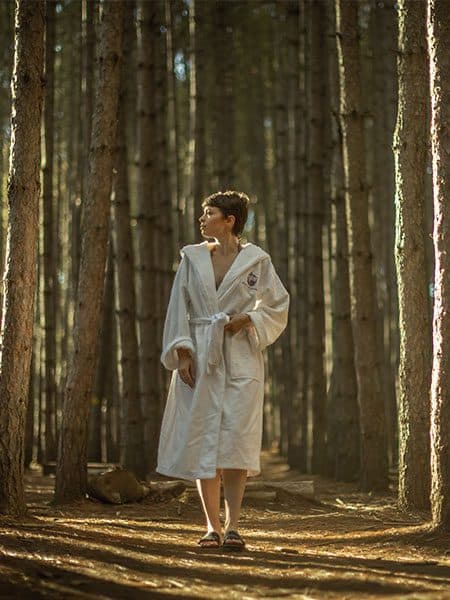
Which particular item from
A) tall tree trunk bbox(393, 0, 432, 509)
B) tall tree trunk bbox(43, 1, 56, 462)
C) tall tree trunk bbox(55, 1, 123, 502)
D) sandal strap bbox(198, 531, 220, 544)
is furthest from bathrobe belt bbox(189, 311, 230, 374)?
tall tree trunk bbox(43, 1, 56, 462)

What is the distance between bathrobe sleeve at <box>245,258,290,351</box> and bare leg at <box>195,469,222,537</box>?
0.84 m

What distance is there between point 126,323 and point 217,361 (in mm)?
5494

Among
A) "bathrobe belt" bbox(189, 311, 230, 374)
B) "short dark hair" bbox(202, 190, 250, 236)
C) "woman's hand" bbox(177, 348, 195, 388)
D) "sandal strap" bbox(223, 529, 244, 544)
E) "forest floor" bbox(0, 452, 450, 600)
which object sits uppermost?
"short dark hair" bbox(202, 190, 250, 236)

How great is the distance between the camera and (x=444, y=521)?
253 inches

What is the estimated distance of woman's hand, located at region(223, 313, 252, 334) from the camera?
6422mm

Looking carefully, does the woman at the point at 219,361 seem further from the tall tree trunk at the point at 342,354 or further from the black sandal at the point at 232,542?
the tall tree trunk at the point at 342,354

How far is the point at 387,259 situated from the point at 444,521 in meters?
11.9

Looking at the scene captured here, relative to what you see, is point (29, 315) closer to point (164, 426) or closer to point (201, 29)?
point (164, 426)

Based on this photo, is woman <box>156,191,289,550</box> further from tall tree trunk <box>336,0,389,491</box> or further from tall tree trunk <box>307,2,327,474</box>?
tall tree trunk <box>307,2,327,474</box>

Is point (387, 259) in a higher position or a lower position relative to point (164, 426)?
higher

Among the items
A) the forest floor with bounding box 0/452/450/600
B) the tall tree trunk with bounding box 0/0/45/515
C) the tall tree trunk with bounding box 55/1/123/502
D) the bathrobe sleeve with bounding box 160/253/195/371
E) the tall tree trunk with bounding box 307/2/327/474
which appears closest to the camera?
the forest floor with bounding box 0/452/450/600

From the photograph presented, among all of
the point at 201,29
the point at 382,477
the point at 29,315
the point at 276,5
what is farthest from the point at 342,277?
the point at 276,5

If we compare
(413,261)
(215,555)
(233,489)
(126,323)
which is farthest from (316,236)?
(215,555)

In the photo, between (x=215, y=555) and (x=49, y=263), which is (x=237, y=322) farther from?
(x=49, y=263)
